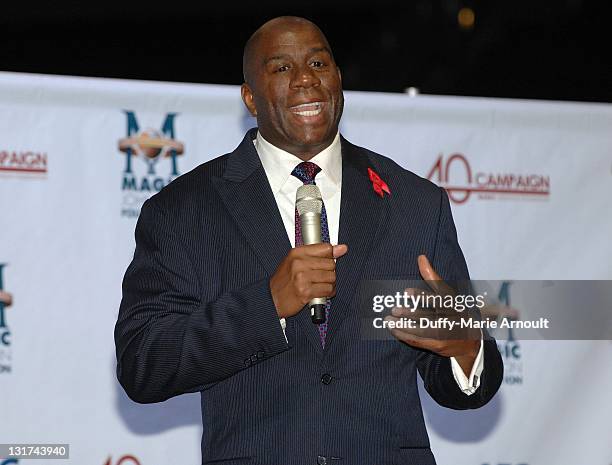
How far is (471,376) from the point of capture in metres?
3.07

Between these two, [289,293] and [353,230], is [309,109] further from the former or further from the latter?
[289,293]

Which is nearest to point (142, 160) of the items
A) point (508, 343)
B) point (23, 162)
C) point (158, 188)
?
point (158, 188)

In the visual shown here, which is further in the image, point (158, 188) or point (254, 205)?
point (158, 188)

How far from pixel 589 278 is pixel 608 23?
140 inches

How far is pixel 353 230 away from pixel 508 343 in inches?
84.5

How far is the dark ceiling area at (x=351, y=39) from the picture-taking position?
7.45 meters

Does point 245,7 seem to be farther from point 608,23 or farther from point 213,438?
point 213,438


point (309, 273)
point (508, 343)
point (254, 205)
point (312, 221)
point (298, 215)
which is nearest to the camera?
point (309, 273)

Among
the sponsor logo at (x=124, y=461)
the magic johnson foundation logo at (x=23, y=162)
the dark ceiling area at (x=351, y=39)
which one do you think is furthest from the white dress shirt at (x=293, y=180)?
the dark ceiling area at (x=351, y=39)

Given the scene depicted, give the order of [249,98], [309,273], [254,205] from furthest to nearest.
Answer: [249,98] < [254,205] < [309,273]

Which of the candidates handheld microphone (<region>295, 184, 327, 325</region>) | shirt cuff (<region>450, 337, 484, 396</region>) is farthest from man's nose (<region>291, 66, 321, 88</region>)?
shirt cuff (<region>450, 337, 484, 396</region>)

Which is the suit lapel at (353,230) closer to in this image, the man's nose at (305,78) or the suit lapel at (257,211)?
the suit lapel at (257,211)

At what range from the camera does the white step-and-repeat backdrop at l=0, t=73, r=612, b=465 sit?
4.56m

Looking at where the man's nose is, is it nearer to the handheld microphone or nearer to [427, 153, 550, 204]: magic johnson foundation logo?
the handheld microphone
